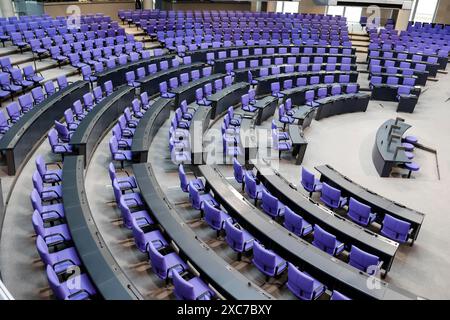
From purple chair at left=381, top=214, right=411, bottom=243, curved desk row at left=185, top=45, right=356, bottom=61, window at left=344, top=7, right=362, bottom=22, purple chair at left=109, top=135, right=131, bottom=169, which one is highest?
window at left=344, top=7, right=362, bottom=22

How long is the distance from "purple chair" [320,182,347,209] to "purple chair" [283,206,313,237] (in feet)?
3.81

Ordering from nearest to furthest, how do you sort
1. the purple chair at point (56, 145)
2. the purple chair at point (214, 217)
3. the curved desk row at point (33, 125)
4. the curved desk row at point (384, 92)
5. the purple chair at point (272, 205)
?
1. the purple chair at point (214, 217)
2. the purple chair at point (272, 205)
3. the curved desk row at point (33, 125)
4. the purple chair at point (56, 145)
5. the curved desk row at point (384, 92)

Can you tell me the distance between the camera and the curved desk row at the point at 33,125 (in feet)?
24.2

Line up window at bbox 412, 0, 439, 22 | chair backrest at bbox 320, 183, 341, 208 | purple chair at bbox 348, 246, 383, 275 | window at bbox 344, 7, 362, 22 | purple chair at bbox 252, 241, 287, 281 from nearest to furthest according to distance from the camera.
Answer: purple chair at bbox 252, 241, 287, 281 < purple chair at bbox 348, 246, 383, 275 < chair backrest at bbox 320, 183, 341, 208 < window at bbox 344, 7, 362, 22 < window at bbox 412, 0, 439, 22

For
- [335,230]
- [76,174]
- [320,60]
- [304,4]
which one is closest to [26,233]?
[76,174]

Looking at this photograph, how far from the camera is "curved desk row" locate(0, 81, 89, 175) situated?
24.2ft

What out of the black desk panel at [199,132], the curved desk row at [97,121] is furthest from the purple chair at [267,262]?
the curved desk row at [97,121]

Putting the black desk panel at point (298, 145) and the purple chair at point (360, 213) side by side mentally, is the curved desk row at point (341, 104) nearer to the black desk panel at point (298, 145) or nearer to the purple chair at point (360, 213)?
the black desk panel at point (298, 145)

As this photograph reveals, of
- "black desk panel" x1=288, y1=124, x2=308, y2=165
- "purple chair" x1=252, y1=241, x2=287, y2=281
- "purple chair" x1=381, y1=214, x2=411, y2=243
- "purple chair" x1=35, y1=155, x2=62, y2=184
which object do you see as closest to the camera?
"purple chair" x1=252, y1=241, x2=287, y2=281

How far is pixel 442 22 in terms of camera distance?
1057 inches

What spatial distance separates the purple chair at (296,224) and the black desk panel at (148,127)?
339 cm

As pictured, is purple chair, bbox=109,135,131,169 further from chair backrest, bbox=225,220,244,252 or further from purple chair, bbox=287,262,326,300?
purple chair, bbox=287,262,326,300

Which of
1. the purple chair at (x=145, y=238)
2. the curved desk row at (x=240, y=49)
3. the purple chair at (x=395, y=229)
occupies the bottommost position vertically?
the purple chair at (x=395, y=229)

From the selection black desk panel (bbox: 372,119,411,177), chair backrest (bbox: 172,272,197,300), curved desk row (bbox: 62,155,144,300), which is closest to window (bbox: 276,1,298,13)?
black desk panel (bbox: 372,119,411,177)
